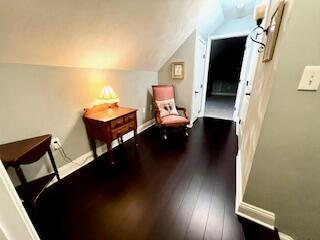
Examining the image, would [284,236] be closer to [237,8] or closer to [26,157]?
[26,157]

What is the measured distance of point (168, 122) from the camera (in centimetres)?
276

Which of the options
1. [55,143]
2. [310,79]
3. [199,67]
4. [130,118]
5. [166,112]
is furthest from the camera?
[199,67]

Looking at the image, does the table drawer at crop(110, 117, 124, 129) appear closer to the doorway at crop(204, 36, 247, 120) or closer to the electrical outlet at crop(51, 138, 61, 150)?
the electrical outlet at crop(51, 138, 61, 150)

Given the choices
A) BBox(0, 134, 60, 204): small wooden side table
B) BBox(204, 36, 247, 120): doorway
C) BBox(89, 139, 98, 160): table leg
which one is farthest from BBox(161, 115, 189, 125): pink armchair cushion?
BBox(204, 36, 247, 120): doorway

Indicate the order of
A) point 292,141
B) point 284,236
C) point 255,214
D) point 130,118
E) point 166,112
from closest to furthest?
point 292,141 < point 284,236 < point 255,214 < point 130,118 < point 166,112

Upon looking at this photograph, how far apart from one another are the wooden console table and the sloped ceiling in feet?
2.06

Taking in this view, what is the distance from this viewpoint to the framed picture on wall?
3190 millimetres

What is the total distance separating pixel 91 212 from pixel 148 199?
546 mm

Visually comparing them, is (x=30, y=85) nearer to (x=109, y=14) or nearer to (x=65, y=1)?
(x=65, y=1)

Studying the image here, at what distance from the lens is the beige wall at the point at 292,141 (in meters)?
0.84

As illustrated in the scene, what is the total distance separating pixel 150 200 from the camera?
5.08 feet

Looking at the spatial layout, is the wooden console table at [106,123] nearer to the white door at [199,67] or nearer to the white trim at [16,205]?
the white trim at [16,205]

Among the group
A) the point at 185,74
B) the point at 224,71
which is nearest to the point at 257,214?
the point at 185,74

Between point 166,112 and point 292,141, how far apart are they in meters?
2.19
